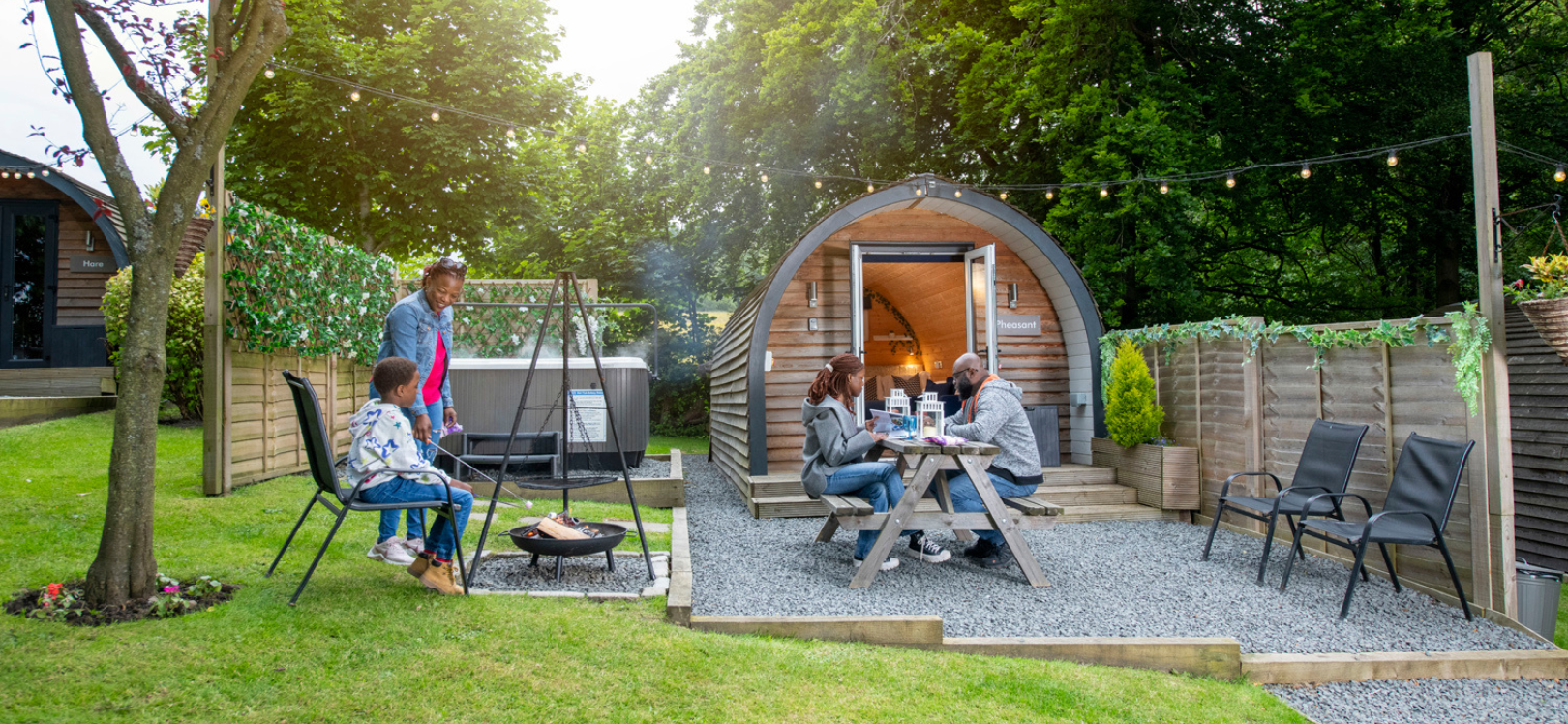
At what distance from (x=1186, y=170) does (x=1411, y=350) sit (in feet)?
21.9

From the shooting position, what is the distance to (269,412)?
591 cm

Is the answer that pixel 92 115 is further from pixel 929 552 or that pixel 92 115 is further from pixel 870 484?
pixel 929 552

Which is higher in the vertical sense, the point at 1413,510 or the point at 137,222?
the point at 137,222

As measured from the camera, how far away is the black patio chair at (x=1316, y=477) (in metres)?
4.72

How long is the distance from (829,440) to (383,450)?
7.81 feet

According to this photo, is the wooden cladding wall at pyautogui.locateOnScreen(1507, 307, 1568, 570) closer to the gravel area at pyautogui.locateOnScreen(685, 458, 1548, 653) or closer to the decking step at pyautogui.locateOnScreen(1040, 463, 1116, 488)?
the gravel area at pyautogui.locateOnScreen(685, 458, 1548, 653)

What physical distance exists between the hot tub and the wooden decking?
4.53 ft

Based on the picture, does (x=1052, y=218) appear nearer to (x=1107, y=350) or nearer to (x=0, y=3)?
(x=1107, y=350)

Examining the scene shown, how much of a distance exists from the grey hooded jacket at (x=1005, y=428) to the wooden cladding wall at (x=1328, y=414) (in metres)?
1.96

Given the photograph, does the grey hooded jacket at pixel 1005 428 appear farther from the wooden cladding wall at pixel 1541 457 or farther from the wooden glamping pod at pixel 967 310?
the wooden cladding wall at pixel 1541 457

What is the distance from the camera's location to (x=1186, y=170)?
10617mm

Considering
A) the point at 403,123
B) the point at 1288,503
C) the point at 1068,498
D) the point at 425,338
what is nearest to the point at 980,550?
the point at 1288,503

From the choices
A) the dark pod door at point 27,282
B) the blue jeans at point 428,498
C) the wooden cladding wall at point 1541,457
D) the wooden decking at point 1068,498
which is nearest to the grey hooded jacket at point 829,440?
the wooden decking at point 1068,498

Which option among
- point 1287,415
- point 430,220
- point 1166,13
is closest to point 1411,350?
point 1287,415
